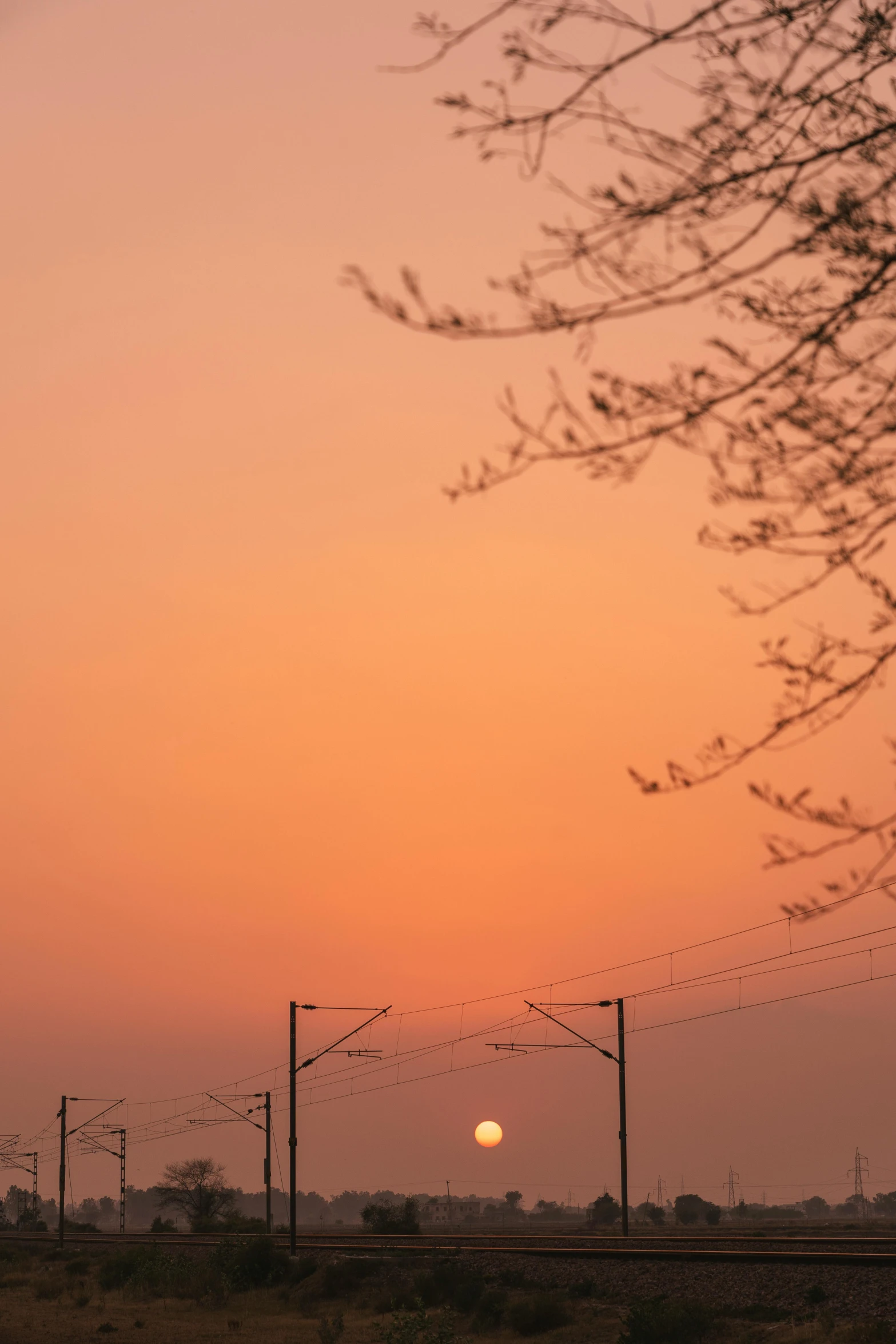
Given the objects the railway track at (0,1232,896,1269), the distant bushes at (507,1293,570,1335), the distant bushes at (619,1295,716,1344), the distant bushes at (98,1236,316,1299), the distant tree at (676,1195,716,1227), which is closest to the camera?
the distant bushes at (619,1295,716,1344)

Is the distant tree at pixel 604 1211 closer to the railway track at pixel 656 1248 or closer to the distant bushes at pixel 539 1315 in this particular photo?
the railway track at pixel 656 1248

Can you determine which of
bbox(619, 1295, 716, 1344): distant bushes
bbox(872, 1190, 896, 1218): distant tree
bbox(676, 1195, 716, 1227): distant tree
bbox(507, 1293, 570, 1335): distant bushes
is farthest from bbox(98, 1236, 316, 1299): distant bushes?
bbox(872, 1190, 896, 1218): distant tree

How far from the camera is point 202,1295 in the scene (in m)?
38.6

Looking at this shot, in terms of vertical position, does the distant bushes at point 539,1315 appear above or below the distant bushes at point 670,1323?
below

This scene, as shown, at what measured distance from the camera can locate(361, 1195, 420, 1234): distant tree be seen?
58219 millimetres

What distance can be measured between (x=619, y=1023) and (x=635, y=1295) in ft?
69.7

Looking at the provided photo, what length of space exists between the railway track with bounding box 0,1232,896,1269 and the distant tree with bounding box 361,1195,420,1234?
15.6 feet

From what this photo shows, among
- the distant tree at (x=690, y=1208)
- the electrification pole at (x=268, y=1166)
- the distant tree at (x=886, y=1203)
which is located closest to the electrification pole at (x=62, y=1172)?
the electrification pole at (x=268, y=1166)

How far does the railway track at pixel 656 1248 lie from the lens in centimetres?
2380

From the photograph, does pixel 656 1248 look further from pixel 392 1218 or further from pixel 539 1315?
pixel 392 1218

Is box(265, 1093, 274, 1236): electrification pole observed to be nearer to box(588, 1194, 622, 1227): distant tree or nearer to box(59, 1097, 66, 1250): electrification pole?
box(59, 1097, 66, 1250): electrification pole

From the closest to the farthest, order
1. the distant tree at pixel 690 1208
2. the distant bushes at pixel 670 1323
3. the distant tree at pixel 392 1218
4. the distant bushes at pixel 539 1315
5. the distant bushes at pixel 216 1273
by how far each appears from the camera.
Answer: the distant bushes at pixel 670 1323
the distant bushes at pixel 539 1315
the distant bushes at pixel 216 1273
the distant tree at pixel 392 1218
the distant tree at pixel 690 1208

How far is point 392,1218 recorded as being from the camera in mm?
63500

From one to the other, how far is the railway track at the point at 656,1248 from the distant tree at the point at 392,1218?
475 cm
